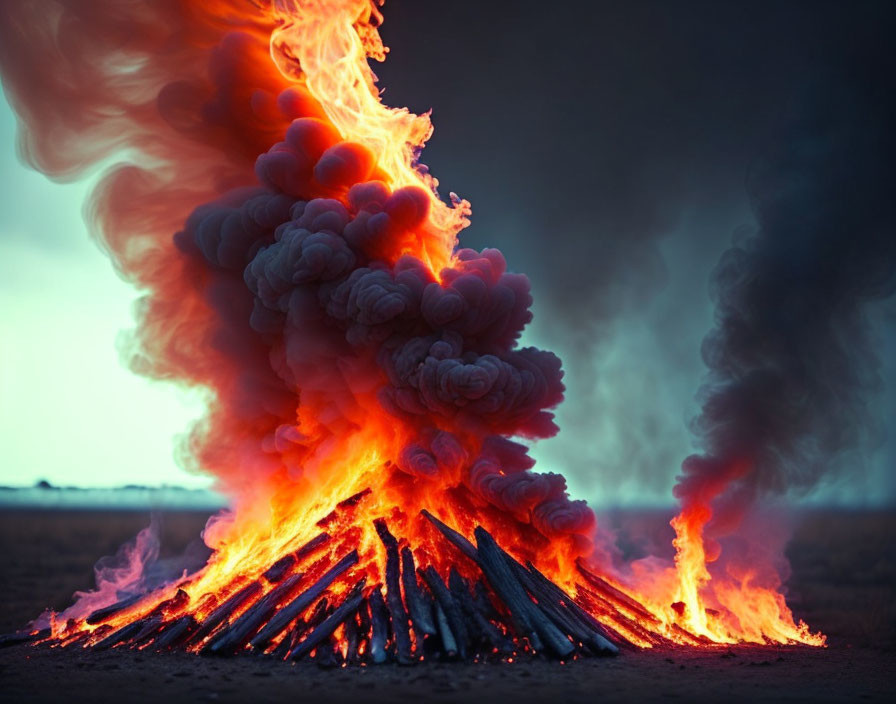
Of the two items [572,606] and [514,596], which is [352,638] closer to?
[514,596]

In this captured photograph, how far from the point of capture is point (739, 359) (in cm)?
1722

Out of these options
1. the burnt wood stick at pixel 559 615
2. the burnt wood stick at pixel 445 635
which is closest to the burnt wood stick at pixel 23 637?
the burnt wood stick at pixel 445 635

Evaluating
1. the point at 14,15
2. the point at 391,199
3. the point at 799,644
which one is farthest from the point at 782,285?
the point at 14,15

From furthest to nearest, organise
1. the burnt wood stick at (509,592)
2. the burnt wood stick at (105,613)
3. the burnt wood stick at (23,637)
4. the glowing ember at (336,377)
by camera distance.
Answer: the burnt wood stick at (105,613), the burnt wood stick at (23,637), the glowing ember at (336,377), the burnt wood stick at (509,592)

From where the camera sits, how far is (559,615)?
42.5 ft

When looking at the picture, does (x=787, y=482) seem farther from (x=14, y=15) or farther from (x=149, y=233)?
(x=14, y=15)

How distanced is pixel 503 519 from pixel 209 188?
33.2 feet

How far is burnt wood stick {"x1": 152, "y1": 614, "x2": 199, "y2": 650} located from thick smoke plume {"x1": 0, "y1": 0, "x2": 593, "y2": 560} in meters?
3.96

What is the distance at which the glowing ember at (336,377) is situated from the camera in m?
13.6

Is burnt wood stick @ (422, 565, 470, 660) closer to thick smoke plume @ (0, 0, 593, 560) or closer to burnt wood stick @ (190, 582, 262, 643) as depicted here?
thick smoke plume @ (0, 0, 593, 560)

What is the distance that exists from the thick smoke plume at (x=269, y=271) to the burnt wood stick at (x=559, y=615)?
1.11 metres

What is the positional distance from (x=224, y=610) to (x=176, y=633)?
0.81 metres

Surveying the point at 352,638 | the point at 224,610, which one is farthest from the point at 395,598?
the point at 224,610

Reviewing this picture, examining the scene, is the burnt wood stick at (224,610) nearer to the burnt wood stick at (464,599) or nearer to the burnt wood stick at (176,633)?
the burnt wood stick at (176,633)
